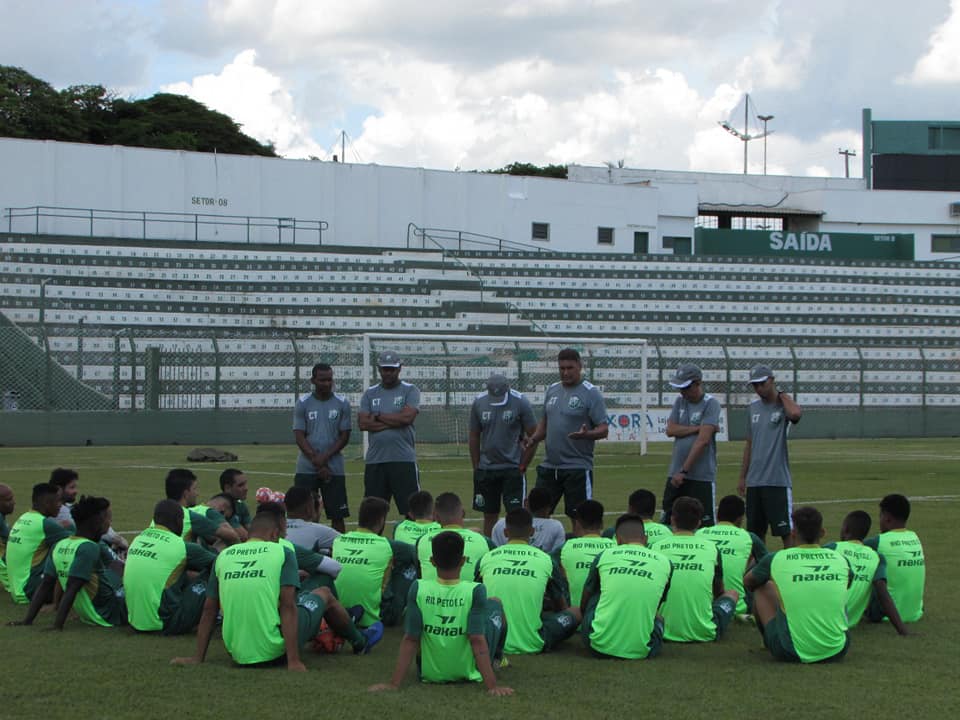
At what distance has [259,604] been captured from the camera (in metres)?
7.38

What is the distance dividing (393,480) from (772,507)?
348 centimetres

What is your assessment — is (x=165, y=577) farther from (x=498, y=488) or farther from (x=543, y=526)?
(x=498, y=488)

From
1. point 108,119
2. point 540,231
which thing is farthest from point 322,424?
point 108,119

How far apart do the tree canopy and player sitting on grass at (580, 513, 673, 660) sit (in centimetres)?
5426

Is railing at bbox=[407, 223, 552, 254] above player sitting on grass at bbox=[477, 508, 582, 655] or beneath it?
above

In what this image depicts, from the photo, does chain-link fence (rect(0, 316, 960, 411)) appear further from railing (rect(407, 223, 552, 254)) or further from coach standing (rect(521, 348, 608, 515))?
coach standing (rect(521, 348, 608, 515))

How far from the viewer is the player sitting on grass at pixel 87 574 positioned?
335 inches

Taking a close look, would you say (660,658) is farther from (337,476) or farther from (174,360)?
(174,360)

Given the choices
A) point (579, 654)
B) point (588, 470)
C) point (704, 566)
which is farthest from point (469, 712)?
point (588, 470)

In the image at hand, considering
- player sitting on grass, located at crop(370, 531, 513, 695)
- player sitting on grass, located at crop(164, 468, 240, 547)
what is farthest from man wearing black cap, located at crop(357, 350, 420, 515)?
player sitting on grass, located at crop(370, 531, 513, 695)

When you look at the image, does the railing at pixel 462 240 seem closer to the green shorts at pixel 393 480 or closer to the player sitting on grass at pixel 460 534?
the green shorts at pixel 393 480

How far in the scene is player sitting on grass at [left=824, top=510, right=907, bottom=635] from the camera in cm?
832

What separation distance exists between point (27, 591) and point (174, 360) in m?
21.4

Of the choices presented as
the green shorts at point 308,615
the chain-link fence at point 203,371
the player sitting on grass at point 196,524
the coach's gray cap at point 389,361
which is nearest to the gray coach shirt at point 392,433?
the coach's gray cap at point 389,361
